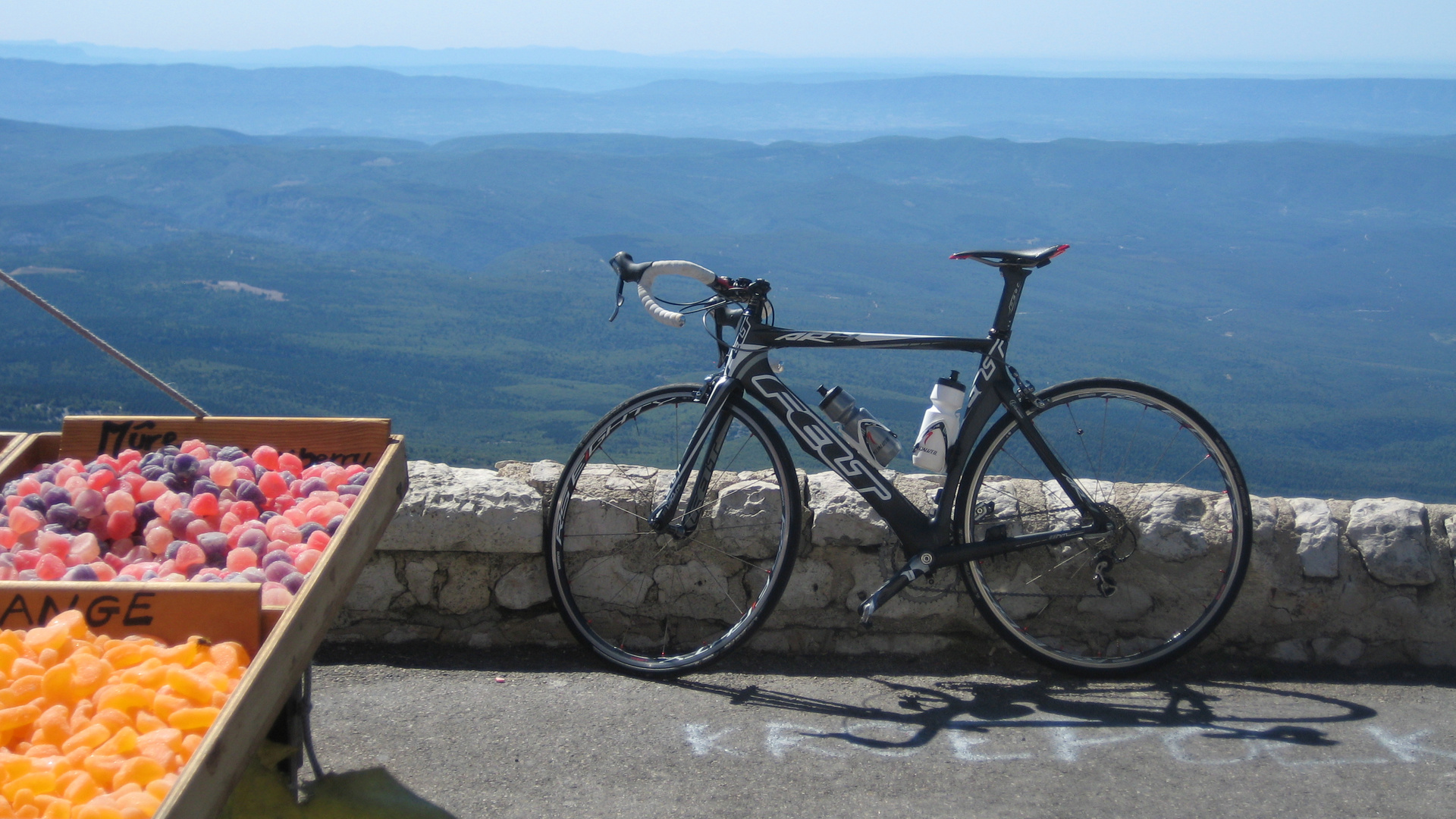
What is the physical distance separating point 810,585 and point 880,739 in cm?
70

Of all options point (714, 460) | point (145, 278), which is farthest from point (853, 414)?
point (145, 278)

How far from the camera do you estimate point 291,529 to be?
228 cm

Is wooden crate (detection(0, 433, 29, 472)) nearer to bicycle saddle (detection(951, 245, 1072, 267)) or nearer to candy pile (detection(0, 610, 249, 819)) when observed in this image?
candy pile (detection(0, 610, 249, 819))

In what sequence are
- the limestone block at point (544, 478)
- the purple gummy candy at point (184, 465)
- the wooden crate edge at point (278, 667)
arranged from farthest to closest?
the limestone block at point (544, 478), the purple gummy candy at point (184, 465), the wooden crate edge at point (278, 667)

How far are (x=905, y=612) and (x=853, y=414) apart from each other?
79 cm

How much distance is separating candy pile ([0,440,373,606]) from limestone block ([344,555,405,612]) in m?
0.74

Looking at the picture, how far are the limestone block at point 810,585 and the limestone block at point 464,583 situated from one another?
106 centimetres

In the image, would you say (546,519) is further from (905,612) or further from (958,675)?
(958,675)

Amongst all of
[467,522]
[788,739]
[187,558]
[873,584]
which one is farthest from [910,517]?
[187,558]

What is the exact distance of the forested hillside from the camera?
244 feet

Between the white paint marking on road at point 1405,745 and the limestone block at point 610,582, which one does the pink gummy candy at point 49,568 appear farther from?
the white paint marking on road at point 1405,745

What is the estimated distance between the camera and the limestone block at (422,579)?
3.39 m

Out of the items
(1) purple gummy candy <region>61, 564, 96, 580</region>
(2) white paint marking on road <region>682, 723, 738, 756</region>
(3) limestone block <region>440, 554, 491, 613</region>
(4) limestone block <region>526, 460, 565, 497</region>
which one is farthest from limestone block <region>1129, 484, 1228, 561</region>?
(1) purple gummy candy <region>61, 564, 96, 580</region>

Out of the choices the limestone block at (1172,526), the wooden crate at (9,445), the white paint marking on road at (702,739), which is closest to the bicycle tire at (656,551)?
the white paint marking on road at (702,739)
